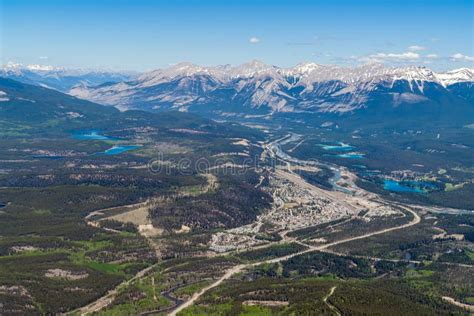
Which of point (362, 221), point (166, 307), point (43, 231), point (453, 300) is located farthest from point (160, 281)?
point (362, 221)

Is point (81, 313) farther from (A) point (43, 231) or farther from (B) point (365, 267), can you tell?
(B) point (365, 267)

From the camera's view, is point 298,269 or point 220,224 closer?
point 298,269

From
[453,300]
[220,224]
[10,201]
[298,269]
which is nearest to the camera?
[453,300]

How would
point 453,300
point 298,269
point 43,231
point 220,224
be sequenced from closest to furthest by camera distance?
point 453,300 → point 298,269 → point 43,231 → point 220,224

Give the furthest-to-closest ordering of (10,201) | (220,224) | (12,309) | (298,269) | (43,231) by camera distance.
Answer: (10,201) < (220,224) < (43,231) < (298,269) < (12,309)

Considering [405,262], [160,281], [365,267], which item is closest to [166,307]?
[160,281]

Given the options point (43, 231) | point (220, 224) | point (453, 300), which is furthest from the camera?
point (220, 224)

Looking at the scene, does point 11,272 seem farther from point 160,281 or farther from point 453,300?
point 453,300

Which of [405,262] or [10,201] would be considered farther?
[10,201]
